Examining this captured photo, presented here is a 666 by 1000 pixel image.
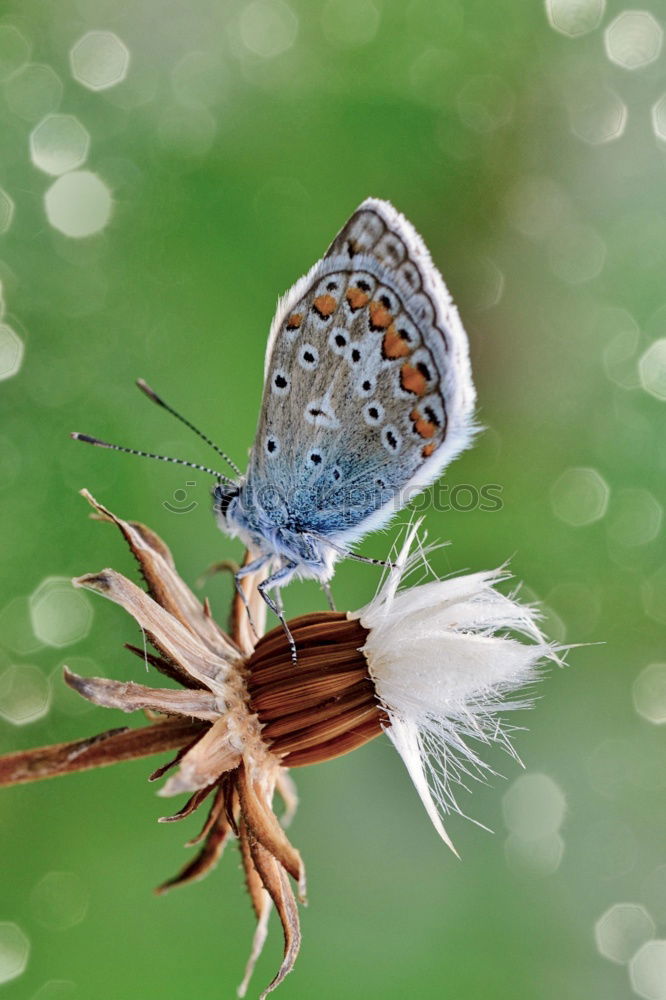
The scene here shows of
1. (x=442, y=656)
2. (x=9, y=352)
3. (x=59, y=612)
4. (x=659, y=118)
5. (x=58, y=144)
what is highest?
(x=58, y=144)

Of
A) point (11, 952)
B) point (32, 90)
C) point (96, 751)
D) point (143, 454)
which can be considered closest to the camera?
point (96, 751)

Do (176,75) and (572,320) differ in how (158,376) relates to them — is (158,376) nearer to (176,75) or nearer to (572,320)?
(176,75)

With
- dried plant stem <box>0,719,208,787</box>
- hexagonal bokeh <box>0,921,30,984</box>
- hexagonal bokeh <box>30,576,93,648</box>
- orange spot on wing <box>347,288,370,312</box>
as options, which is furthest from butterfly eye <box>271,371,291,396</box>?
hexagonal bokeh <box>0,921,30,984</box>

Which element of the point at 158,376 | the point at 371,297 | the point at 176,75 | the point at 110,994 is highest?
the point at 176,75

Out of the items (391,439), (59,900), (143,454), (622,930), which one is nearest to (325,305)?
(391,439)

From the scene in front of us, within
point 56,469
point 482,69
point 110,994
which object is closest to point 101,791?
point 110,994

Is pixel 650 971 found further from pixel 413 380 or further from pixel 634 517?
pixel 413 380

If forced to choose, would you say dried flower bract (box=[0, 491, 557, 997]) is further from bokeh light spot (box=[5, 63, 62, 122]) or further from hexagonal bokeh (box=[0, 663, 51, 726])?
bokeh light spot (box=[5, 63, 62, 122])
